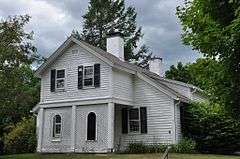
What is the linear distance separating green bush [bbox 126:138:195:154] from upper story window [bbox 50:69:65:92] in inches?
250

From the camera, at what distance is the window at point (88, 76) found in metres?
28.9

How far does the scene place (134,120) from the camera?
29.7 m

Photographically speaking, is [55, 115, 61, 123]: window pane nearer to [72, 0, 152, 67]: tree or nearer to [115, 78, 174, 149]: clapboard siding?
[115, 78, 174, 149]: clapboard siding

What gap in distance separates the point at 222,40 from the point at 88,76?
19.7m

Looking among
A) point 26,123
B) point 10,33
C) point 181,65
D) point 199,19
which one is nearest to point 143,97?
point 10,33

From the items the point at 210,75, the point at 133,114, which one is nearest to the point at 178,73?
the point at 133,114

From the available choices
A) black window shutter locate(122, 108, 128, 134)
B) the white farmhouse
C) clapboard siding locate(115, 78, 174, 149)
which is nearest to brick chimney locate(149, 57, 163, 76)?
the white farmhouse

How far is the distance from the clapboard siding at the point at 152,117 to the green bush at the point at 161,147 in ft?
1.67

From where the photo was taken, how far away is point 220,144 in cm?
2834

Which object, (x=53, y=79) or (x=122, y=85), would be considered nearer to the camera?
(x=122, y=85)

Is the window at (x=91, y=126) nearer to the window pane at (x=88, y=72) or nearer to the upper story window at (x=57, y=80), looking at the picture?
the window pane at (x=88, y=72)

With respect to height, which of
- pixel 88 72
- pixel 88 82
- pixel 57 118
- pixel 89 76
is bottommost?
pixel 57 118

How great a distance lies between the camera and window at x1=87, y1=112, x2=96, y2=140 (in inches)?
1121

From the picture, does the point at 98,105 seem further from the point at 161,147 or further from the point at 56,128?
the point at 161,147
